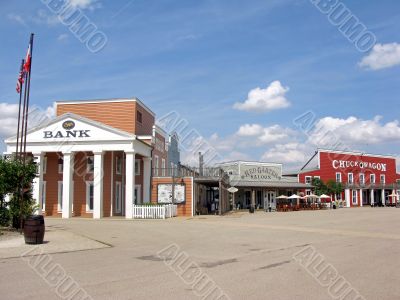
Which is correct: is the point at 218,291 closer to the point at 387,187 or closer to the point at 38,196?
the point at 38,196

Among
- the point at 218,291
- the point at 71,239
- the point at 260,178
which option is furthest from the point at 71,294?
the point at 260,178

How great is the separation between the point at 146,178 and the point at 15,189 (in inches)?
610

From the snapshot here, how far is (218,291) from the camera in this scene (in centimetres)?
820

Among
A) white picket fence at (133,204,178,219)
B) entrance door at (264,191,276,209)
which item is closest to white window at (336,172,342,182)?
entrance door at (264,191,276,209)

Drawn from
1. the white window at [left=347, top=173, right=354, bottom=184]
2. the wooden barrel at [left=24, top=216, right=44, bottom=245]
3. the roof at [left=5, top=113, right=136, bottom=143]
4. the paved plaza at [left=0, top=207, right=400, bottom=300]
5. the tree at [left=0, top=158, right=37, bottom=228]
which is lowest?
the paved plaza at [left=0, top=207, right=400, bottom=300]

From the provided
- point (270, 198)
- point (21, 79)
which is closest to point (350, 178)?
point (270, 198)

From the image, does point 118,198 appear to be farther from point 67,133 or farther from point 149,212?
point 67,133

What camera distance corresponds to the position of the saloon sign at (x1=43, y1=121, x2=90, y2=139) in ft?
105

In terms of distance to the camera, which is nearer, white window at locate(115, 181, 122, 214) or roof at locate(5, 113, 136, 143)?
roof at locate(5, 113, 136, 143)

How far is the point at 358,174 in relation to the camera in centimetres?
7188

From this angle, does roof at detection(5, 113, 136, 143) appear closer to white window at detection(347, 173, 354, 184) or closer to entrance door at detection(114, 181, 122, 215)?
entrance door at detection(114, 181, 122, 215)

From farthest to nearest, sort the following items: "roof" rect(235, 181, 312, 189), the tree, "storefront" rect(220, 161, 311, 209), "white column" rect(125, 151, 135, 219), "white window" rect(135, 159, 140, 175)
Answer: "storefront" rect(220, 161, 311, 209), "roof" rect(235, 181, 312, 189), "white window" rect(135, 159, 140, 175), "white column" rect(125, 151, 135, 219), the tree

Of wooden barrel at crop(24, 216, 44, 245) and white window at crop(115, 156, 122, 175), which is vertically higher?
white window at crop(115, 156, 122, 175)

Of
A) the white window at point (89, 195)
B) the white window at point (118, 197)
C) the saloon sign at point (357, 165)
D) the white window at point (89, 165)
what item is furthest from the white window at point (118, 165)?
the saloon sign at point (357, 165)
